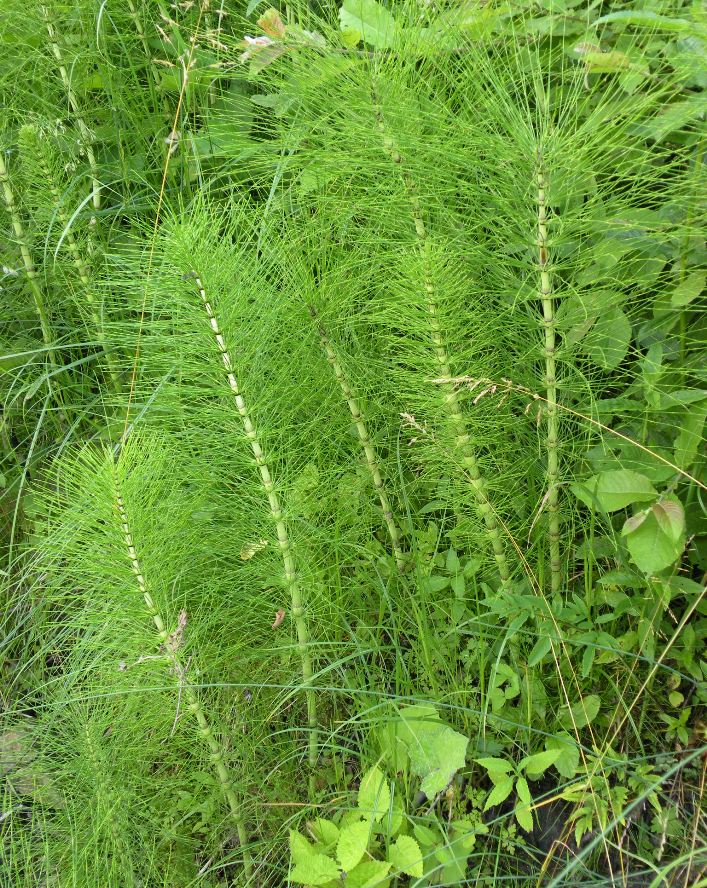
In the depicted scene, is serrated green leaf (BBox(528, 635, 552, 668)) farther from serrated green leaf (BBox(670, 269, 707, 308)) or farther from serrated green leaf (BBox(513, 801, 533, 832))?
serrated green leaf (BBox(670, 269, 707, 308))

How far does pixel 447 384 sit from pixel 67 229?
1250 millimetres

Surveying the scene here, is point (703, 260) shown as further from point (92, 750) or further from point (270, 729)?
point (92, 750)

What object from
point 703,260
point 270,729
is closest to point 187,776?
point 270,729

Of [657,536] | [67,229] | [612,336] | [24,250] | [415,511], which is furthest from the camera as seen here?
[24,250]

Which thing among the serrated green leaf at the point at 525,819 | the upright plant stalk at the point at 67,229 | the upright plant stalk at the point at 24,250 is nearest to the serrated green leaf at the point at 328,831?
the serrated green leaf at the point at 525,819

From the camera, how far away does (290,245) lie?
2.04m

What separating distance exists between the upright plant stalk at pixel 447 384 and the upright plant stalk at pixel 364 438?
0.96ft

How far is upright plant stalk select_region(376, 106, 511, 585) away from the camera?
1.73m

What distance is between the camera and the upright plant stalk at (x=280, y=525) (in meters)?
1.84

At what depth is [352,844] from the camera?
168cm

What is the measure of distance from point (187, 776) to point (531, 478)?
3.58 feet

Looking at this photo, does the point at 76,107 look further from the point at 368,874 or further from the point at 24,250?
the point at 368,874

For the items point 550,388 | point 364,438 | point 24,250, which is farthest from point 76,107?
point 550,388

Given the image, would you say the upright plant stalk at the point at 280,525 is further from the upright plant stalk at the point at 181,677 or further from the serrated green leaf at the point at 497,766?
the serrated green leaf at the point at 497,766
